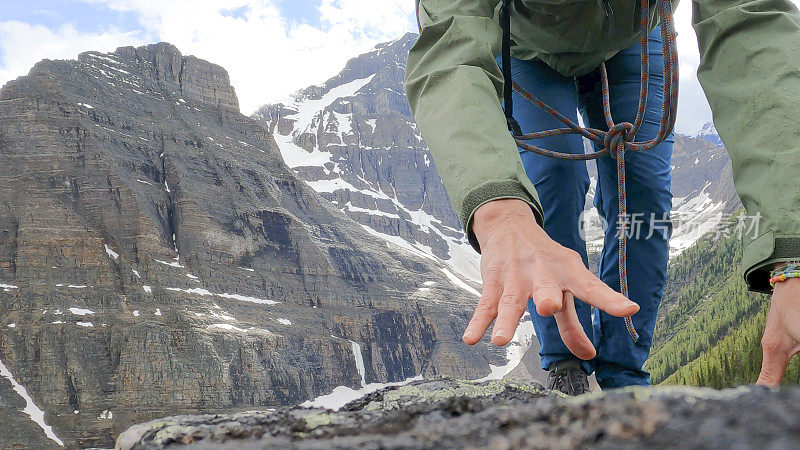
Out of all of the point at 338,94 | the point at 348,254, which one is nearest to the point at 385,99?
the point at 338,94

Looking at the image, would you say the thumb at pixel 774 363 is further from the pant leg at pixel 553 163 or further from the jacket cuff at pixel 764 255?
the pant leg at pixel 553 163

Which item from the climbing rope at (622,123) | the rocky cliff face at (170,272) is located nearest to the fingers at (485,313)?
the climbing rope at (622,123)

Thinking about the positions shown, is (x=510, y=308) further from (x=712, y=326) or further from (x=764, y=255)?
(x=712, y=326)

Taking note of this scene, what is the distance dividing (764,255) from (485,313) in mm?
867

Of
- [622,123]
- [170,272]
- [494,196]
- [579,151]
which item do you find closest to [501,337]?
[494,196]

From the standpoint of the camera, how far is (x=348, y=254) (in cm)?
10769

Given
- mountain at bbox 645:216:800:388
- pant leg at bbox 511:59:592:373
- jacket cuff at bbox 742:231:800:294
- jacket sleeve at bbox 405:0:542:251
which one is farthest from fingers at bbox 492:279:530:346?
pant leg at bbox 511:59:592:373

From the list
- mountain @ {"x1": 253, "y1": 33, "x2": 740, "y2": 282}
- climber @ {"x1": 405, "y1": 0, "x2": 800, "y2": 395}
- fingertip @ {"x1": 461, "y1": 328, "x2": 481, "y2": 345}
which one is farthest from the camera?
mountain @ {"x1": 253, "y1": 33, "x2": 740, "y2": 282}

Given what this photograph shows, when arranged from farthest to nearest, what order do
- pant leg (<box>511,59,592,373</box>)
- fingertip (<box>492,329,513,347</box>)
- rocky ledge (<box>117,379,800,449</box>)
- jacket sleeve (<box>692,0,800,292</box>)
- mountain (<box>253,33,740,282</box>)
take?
mountain (<box>253,33,740,282</box>)
pant leg (<box>511,59,592,373</box>)
jacket sleeve (<box>692,0,800,292</box>)
fingertip (<box>492,329,513,347</box>)
rocky ledge (<box>117,379,800,449</box>)

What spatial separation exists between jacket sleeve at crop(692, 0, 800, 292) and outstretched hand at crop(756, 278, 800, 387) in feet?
0.42

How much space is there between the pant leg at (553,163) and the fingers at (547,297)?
218cm

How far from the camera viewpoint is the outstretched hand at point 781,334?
1.58 m

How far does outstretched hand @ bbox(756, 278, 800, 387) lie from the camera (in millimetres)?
1583

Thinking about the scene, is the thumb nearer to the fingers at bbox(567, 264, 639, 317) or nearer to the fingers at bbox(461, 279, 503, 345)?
the fingers at bbox(567, 264, 639, 317)
